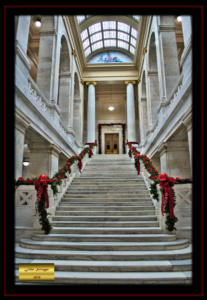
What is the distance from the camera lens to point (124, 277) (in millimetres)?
3244

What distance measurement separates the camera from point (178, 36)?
18.8 meters

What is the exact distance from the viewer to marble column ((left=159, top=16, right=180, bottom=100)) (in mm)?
11875

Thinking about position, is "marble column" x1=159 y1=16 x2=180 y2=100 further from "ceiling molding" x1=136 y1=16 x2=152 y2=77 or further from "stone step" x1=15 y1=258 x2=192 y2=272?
"stone step" x1=15 y1=258 x2=192 y2=272

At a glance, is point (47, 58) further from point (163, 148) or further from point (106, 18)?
point (106, 18)

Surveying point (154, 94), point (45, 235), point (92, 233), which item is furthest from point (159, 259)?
point (154, 94)

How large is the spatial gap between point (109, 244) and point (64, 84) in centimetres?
1483

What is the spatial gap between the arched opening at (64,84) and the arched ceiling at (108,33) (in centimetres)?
627

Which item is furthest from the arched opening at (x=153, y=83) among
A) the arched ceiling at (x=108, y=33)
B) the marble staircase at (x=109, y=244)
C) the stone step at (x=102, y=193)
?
the marble staircase at (x=109, y=244)

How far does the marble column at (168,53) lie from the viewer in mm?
11875

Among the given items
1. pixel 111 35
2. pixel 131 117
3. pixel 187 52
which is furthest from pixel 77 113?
pixel 187 52

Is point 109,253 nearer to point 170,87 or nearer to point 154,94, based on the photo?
point 170,87

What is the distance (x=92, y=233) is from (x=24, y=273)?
142 inches

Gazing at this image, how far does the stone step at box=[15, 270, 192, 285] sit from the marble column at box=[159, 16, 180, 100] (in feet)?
33.1
